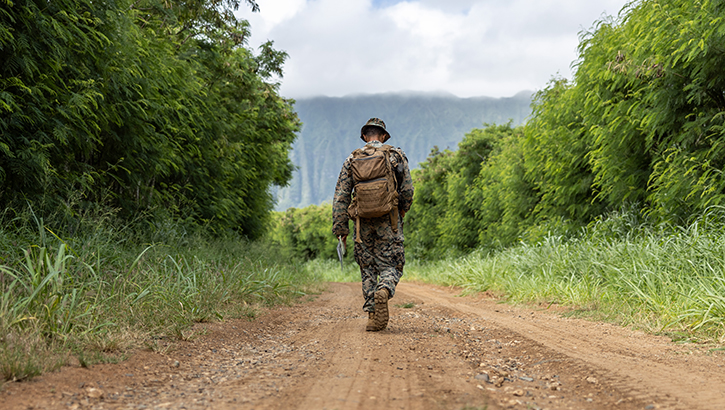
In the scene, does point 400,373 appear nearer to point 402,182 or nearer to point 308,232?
point 402,182

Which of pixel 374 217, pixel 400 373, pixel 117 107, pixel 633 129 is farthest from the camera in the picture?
pixel 633 129

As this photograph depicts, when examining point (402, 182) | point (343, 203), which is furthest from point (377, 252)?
point (402, 182)

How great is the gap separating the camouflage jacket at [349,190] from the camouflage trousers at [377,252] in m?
0.19

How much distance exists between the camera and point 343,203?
4.52 metres

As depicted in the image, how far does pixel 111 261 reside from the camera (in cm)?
432

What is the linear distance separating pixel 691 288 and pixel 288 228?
42.4 metres

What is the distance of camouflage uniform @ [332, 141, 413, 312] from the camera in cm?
437

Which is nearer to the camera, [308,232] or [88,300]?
[88,300]

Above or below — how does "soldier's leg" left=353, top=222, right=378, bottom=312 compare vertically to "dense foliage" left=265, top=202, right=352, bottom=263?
below

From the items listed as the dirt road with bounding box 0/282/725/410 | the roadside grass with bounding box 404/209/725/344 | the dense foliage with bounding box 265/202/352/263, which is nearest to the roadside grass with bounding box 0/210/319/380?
the dirt road with bounding box 0/282/725/410

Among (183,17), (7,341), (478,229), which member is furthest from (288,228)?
(7,341)

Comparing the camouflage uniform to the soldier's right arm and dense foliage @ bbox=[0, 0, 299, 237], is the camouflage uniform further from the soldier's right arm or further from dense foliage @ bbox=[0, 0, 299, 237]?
dense foliage @ bbox=[0, 0, 299, 237]

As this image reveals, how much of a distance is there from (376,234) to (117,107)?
375 cm

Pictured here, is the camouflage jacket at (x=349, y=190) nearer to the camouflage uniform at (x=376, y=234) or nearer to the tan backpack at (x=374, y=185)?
the camouflage uniform at (x=376, y=234)
